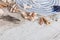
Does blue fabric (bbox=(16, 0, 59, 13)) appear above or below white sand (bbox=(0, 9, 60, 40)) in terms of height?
above

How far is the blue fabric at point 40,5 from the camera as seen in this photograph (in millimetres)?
929

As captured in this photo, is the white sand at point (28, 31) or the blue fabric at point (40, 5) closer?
the white sand at point (28, 31)

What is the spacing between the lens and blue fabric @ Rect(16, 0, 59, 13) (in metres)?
0.93

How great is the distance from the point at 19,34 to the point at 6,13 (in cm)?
19

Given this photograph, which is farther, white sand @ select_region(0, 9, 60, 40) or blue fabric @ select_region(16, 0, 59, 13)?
blue fabric @ select_region(16, 0, 59, 13)

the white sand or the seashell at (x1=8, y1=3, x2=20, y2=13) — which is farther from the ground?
the seashell at (x1=8, y1=3, x2=20, y2=13)

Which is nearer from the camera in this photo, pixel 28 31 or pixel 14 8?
pixel 28 31

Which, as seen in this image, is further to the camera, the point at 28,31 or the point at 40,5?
the point at 40,5

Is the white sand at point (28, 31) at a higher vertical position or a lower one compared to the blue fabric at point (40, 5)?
lower

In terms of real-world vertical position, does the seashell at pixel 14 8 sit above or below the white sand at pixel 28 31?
above

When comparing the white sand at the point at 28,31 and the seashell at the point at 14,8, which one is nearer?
the white sand at the point at 28,31

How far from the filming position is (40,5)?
3.14ft

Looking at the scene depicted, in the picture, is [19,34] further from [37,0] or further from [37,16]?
[37,0]

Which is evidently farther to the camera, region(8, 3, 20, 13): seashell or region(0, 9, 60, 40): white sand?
region(8, 3, 20, 13): seashell
